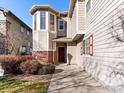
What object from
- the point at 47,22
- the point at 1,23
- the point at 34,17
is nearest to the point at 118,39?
the point at 47,22

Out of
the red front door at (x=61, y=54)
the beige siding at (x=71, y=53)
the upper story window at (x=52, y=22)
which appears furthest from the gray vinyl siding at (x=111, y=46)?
the red front door at (x=61, y=54)

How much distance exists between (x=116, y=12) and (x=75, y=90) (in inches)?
145

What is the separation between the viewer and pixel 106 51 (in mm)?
7734

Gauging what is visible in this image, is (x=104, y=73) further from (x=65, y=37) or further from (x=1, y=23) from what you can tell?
(x=1, y=23)

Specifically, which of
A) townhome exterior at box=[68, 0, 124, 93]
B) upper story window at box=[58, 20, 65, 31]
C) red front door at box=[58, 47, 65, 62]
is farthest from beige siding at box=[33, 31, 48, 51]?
townhome exterior at box=[68, 0, 124, 93]

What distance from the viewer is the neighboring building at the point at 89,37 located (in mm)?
6375

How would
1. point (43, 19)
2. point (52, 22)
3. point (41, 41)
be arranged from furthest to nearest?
1. point (52, 22)
2. point (43, 19)
3. point (41, 41)

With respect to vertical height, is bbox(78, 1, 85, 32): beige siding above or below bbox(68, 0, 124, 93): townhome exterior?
above

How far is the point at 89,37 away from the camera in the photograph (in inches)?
464

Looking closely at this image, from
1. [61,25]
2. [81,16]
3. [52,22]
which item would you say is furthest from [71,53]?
[81,16]

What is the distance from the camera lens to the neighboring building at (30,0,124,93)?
6.38 meters

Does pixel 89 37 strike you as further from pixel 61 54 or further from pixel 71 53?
pixel 61 54

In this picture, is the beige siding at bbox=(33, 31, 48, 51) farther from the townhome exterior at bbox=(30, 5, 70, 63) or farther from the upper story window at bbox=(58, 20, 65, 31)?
the upper story window at bbox=(58, 20, 65, 31)

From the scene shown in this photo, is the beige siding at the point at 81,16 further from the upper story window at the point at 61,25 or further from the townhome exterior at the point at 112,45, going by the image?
the upper story window at the point at 61,25
